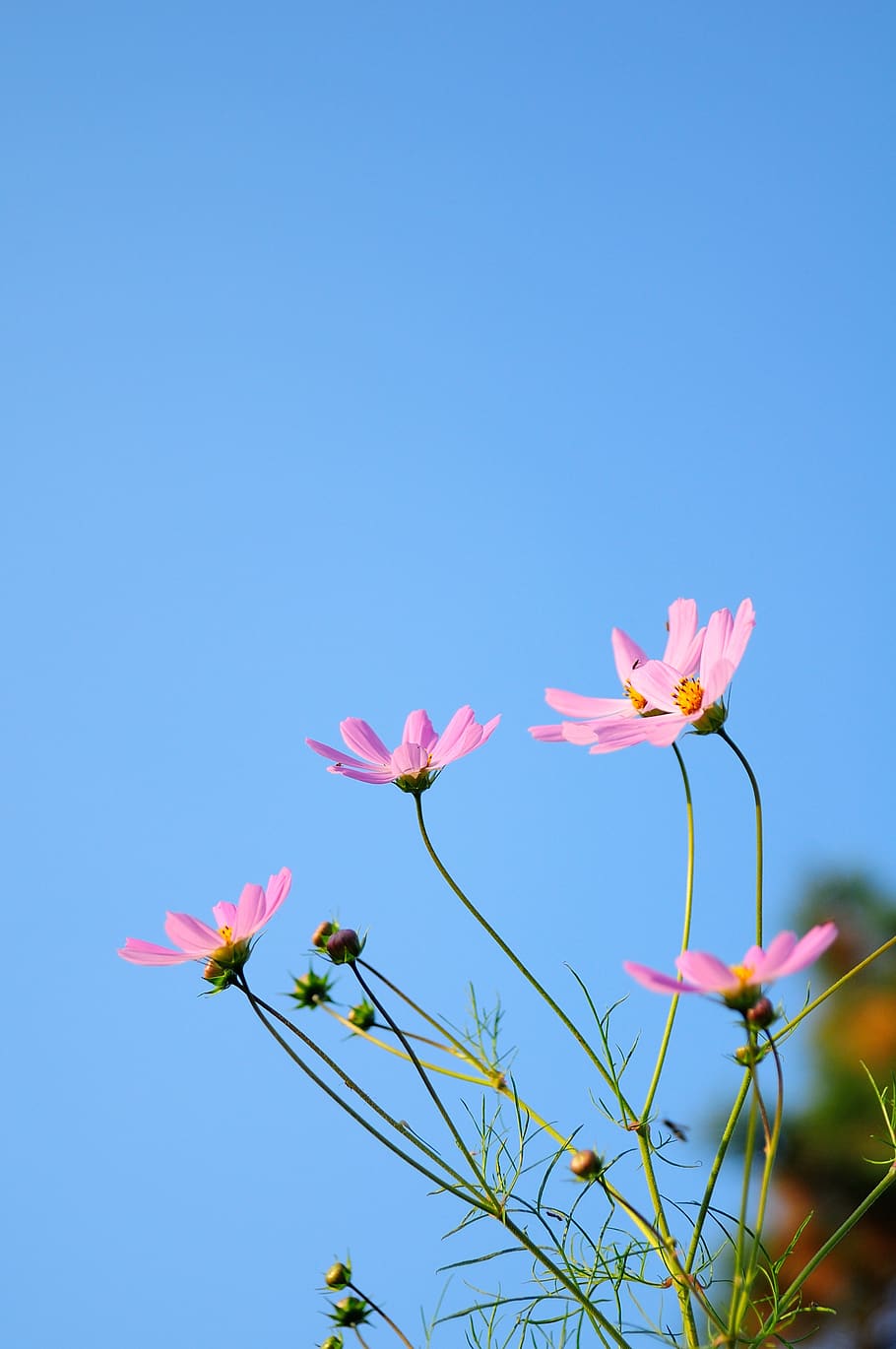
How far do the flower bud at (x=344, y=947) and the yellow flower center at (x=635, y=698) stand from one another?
0.21 m

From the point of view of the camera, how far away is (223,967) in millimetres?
709

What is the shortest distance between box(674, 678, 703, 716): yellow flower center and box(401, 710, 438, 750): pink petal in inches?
6.4

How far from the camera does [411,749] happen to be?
755 millimetres

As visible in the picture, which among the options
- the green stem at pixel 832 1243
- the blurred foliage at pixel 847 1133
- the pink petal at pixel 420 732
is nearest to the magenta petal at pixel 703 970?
the green stem at pixel 832 1243

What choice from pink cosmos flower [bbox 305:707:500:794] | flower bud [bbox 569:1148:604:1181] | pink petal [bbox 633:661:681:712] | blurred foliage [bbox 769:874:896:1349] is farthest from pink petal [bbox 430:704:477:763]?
blurred foliage [bbox 769:874:896:1349]

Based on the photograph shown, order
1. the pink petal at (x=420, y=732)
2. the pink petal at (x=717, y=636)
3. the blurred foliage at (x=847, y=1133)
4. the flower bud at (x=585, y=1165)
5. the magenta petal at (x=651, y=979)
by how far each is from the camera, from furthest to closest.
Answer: the blurred foliage at (x=847, y=1133) < the pink petal at (x=420, y=732) < the pink petal at (x=717, y=636) < the flower bud at (x=585, y=1165) < the magenta petal at (x=651, y=979)

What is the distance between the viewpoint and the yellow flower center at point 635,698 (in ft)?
2.49

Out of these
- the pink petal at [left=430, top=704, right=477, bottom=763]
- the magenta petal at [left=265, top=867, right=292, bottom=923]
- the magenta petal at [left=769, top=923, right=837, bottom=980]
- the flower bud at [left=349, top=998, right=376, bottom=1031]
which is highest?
the pink petal at [left=430, top=704, right=477, bottom=763]

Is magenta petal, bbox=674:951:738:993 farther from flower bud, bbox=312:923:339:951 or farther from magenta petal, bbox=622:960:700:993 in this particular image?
flower bud, bbox=312:923:339:951

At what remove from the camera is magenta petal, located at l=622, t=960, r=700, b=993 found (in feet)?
1.43

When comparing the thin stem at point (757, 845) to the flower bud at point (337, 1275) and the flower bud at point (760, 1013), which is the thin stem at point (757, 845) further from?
the flower bud at point (337, 1275)

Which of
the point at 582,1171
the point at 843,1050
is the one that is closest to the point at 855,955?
the point at 843,1050

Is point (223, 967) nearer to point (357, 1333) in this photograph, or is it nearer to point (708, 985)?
point (357, 1333)

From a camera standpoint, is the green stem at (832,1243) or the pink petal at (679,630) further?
the pink petal at (679,630)
